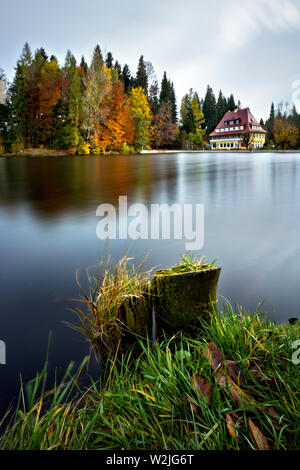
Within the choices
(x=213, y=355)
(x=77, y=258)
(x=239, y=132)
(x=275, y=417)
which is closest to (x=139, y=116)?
(x=239, y=132)

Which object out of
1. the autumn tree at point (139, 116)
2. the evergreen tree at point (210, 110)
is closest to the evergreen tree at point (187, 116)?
the evergreen tree at point (210, 110)

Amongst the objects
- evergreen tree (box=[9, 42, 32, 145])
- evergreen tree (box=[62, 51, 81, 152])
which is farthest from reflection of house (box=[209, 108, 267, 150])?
evergreen tree (box=[9, 42, 32, 145])

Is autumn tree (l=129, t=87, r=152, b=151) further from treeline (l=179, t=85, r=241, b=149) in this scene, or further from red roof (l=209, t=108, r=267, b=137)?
red roof (l=209, t=108, r=267, b=137)

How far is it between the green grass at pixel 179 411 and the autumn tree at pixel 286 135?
5997 centimetres

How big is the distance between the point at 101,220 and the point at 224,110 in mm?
83291

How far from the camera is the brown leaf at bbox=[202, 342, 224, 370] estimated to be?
1.59 meters

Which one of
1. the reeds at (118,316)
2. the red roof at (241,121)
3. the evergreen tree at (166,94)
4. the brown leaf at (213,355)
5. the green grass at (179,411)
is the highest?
the evergreen tree at (166,94)

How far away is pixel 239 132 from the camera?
68.6 metres

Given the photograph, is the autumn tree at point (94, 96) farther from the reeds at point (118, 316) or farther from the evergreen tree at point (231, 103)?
the evergreen tree at point (231, 103)

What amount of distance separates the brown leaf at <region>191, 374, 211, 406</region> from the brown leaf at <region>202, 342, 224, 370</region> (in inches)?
5.0

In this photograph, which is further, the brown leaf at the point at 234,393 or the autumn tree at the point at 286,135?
the autumn tree at the point at 286,135

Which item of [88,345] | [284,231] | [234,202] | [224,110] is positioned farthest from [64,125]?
[224,110]

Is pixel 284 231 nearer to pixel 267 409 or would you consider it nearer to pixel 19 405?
pixel 267 409

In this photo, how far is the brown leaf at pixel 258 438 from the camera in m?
1.19
